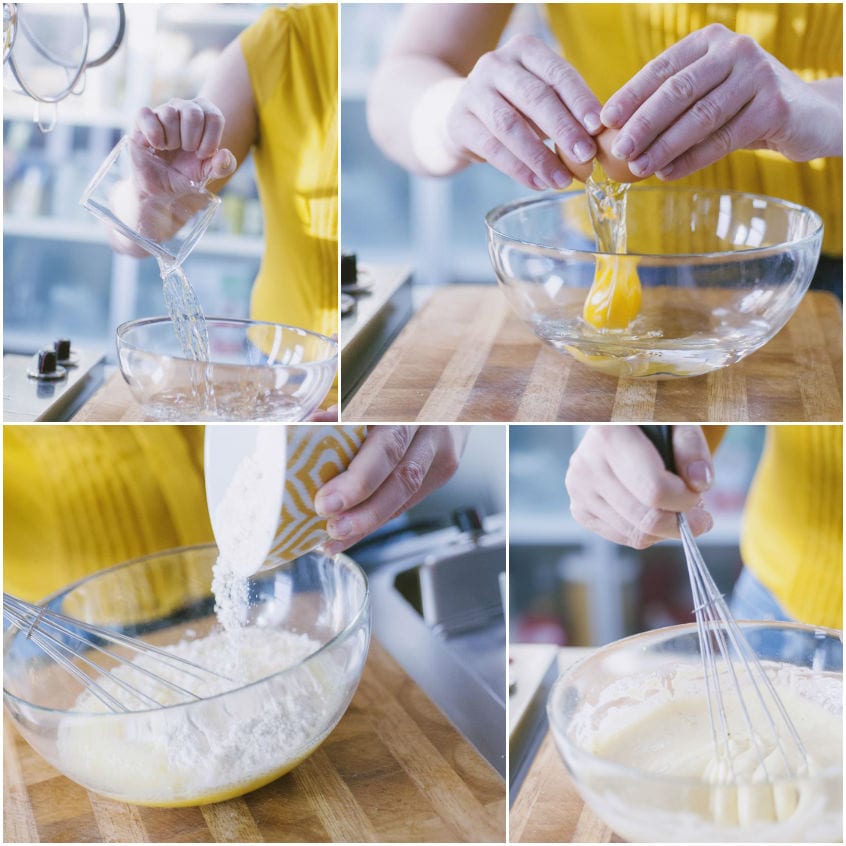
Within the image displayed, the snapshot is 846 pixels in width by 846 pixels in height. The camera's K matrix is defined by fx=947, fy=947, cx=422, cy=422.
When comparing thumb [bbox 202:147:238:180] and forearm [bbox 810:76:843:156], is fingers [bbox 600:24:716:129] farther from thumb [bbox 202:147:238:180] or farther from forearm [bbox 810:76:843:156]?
thumb [bbox 202:147:238:180]

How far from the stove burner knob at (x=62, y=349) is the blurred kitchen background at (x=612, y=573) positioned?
1.47 ft

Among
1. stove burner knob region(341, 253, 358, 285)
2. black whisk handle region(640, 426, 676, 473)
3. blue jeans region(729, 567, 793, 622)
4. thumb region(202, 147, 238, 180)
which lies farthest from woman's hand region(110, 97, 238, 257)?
blue jeans region(729, 567, 793, 622)

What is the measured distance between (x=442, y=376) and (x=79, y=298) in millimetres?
298

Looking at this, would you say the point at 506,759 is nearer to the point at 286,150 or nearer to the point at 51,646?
the point at 51,646

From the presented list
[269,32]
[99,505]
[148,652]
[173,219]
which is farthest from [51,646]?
[269,32]

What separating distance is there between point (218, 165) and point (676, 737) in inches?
19.7

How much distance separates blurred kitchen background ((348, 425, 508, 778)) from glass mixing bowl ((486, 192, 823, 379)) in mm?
105

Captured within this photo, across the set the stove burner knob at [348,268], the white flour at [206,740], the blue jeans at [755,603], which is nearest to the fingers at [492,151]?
the stove burner knob at [348,268]

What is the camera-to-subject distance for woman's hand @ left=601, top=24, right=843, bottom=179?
23.3 inches

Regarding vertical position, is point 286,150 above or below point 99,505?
above

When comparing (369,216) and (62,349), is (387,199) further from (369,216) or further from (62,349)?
(62,349)

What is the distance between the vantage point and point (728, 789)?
54cm

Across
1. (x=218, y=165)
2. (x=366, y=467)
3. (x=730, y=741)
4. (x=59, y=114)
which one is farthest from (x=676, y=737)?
(x=59, y=114)

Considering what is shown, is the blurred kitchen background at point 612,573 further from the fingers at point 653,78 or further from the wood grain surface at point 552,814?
the fingers at point 653,78
